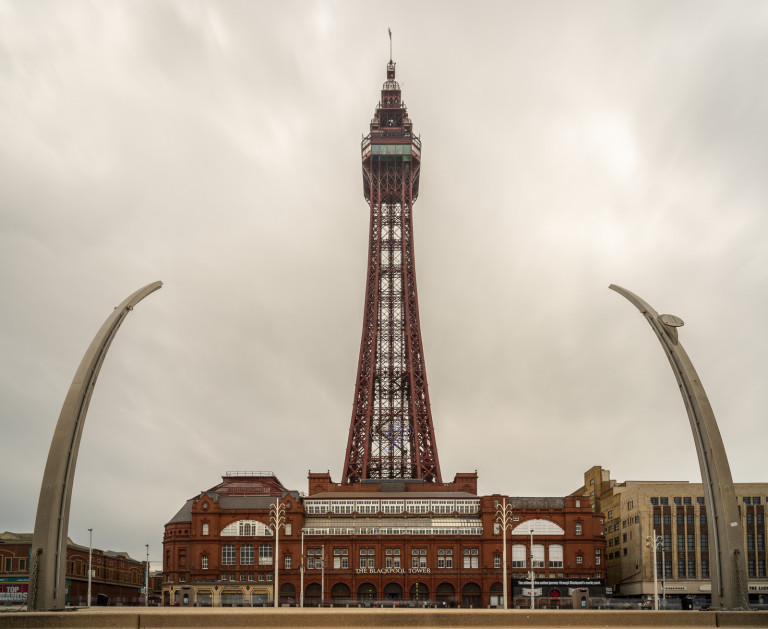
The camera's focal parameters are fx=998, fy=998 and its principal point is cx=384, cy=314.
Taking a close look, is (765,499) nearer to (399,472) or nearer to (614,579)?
(614,579)

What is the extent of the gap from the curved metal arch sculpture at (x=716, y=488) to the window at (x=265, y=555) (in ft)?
231

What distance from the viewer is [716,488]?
33.2 m

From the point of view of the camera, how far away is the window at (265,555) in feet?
324

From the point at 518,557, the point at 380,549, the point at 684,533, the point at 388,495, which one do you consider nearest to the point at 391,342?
the point at 388,495

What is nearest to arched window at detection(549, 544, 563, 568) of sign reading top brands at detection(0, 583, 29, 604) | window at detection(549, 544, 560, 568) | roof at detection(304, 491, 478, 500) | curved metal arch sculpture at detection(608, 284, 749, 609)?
window at detection(549, 544, 560, 568)

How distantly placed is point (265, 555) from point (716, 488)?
72158 millimetres

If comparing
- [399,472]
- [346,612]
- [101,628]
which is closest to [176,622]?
[101,628]

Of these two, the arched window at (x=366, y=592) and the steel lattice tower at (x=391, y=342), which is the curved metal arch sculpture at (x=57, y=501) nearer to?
the arched window at (x=366, y=592)

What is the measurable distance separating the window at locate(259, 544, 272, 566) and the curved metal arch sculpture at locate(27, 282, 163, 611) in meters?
67.3

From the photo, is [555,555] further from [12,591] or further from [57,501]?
[57,501]

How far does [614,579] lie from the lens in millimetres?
106562

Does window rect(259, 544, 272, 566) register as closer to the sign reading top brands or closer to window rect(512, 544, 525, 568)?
window rect(512, 544, 525, 568)

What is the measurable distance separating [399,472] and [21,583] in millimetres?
49066

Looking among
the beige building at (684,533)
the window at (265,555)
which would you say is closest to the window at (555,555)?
the beige building at (684,533)
